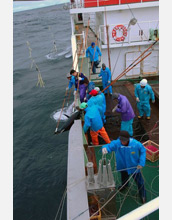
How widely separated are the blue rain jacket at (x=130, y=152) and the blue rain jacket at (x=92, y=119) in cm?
137

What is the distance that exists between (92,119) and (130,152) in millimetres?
1751

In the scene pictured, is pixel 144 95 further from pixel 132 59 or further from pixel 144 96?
pixel 132 59

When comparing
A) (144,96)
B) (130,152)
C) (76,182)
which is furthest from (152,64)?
(76,182)

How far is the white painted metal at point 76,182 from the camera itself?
3.36m

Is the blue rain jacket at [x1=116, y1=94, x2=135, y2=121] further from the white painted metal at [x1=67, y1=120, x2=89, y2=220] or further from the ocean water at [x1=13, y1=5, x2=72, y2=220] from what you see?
the ocean water at [x1=13, y1=5, x2=72, y2=220]

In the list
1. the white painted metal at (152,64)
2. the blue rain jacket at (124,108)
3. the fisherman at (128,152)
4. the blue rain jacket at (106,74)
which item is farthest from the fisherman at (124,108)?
the white painted metal at (152,64)

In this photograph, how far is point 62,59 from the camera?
92.8 feet

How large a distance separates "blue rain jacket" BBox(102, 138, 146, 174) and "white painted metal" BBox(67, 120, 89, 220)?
0.73m

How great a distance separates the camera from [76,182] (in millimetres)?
3834

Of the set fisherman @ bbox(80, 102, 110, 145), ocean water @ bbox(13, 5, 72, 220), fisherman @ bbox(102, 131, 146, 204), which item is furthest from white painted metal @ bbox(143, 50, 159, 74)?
fisherman @ bbox(102, 131, 146, 204)

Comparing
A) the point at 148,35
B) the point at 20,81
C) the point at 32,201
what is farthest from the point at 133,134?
the point at 20,81

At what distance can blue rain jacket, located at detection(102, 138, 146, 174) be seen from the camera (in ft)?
12.6
